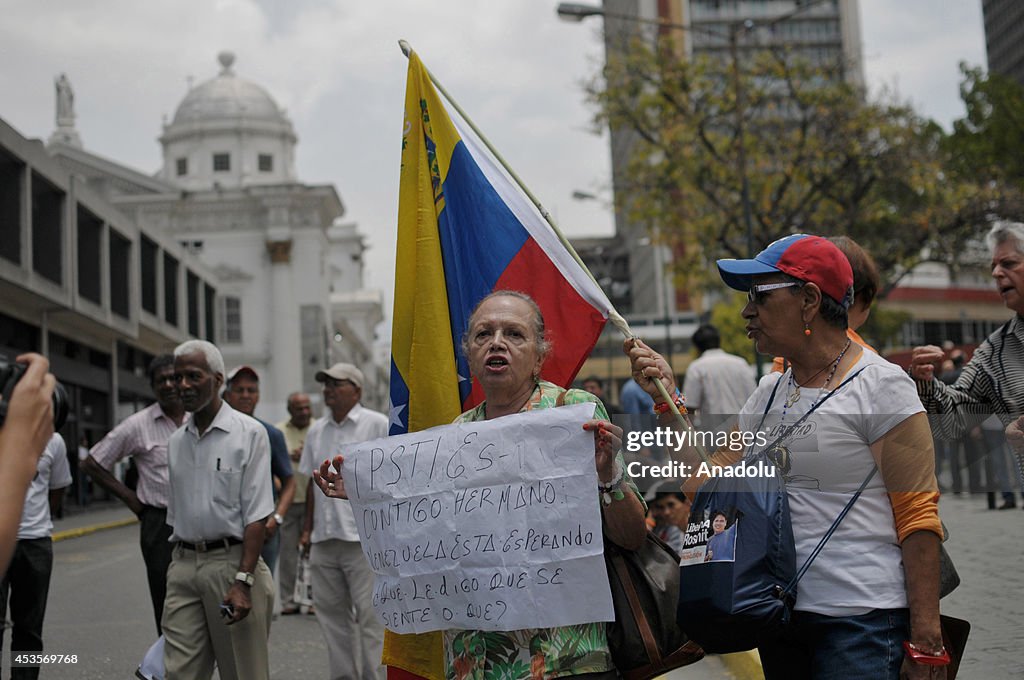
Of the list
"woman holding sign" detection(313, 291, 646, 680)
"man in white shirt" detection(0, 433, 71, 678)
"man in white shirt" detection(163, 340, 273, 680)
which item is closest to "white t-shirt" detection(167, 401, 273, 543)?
"man in white shirt" detection(163, 340, 273, 680)

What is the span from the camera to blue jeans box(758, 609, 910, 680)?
122 inches

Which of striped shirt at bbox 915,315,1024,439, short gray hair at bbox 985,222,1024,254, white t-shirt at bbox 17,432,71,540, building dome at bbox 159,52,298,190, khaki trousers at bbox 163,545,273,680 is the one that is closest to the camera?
striped shirt at bbox 915,315,1024,439

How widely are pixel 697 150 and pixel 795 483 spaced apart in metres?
23.8

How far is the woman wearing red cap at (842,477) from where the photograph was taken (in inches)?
123

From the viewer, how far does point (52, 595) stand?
12.3 meters

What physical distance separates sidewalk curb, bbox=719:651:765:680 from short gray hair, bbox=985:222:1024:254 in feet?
9.94

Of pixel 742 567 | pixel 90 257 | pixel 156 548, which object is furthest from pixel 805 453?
pixel 90 257

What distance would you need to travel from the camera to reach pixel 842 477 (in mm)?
3227

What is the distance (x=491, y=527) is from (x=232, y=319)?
62011mm

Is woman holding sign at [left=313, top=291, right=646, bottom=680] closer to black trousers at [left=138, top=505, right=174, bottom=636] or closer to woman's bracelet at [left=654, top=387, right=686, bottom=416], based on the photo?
woman's bracelet at [left=654, top=387, right=686, bottom=416]

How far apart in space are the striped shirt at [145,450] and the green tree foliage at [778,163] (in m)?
19.5

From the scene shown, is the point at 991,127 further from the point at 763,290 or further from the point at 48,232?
the point at 763,290

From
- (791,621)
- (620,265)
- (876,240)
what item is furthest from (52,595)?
(620,265)

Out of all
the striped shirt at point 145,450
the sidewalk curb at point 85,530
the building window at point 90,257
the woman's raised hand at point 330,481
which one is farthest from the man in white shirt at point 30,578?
the building window at point 90,257
